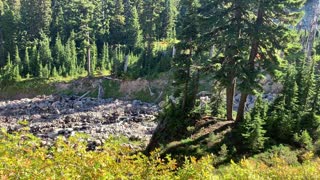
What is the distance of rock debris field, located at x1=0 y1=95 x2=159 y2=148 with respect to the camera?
3394cm

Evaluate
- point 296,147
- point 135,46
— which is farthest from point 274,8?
point 135,46

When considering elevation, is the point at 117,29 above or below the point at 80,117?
above

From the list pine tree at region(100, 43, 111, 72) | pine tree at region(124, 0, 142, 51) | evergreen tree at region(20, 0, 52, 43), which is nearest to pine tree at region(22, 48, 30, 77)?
evergreen tree at region(20, 0, 52, 43)

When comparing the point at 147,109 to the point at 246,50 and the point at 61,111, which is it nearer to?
the point at 61,111

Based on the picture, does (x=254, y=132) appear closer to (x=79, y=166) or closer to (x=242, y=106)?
(x=242, y=106)

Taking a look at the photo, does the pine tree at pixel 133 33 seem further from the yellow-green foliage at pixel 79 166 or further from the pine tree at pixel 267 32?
the yellow-green foliage at pixel 79 166

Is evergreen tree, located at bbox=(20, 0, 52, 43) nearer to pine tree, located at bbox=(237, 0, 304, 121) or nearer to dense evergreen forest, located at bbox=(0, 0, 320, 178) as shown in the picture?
dense evergreen forest, located at bbox=(0, 0, 320, 178)

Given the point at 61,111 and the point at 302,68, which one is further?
the point at 61,111

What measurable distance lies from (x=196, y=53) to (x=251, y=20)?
4.37 m

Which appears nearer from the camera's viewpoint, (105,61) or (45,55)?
(45,55)

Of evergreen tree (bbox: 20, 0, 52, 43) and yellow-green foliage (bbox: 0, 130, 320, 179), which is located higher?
evergreen tree (bbox: 20, 0, 52, 43)

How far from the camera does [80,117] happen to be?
40.4 metres

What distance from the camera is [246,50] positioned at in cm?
2067

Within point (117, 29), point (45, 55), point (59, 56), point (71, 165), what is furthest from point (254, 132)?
point (117, 29)
